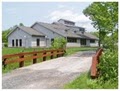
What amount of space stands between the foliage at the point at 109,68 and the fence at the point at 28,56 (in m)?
5.07

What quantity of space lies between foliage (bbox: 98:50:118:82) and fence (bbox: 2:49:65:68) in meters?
5.07

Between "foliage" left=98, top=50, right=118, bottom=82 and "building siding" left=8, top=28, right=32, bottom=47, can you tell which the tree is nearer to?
"foliage" left=98, top=50, right=118, bottom=82

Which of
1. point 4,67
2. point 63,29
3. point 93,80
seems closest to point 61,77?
point 93,80

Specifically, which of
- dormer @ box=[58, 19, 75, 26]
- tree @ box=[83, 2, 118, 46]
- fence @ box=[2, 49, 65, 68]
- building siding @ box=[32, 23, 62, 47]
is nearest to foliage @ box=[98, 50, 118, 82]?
fence @ box=[2, 49, 65, 68]

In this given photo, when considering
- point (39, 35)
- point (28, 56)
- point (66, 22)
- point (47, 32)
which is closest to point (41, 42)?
point (39, 35)

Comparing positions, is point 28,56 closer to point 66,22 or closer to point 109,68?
point 109,68

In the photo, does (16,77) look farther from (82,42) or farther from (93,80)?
(82,42)

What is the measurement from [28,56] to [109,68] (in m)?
6.66

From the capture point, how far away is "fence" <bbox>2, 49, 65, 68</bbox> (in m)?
13.8

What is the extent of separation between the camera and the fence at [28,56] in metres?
13.8

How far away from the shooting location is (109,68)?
33.5ft

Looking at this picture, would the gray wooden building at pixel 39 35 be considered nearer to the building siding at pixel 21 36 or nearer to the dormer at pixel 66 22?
the building siding at pixel 21 36

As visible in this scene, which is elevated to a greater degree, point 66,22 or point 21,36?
point 66,22

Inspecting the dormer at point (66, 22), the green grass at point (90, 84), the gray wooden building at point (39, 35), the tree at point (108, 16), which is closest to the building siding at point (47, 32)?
the gray wooden building at point (39, 35)
